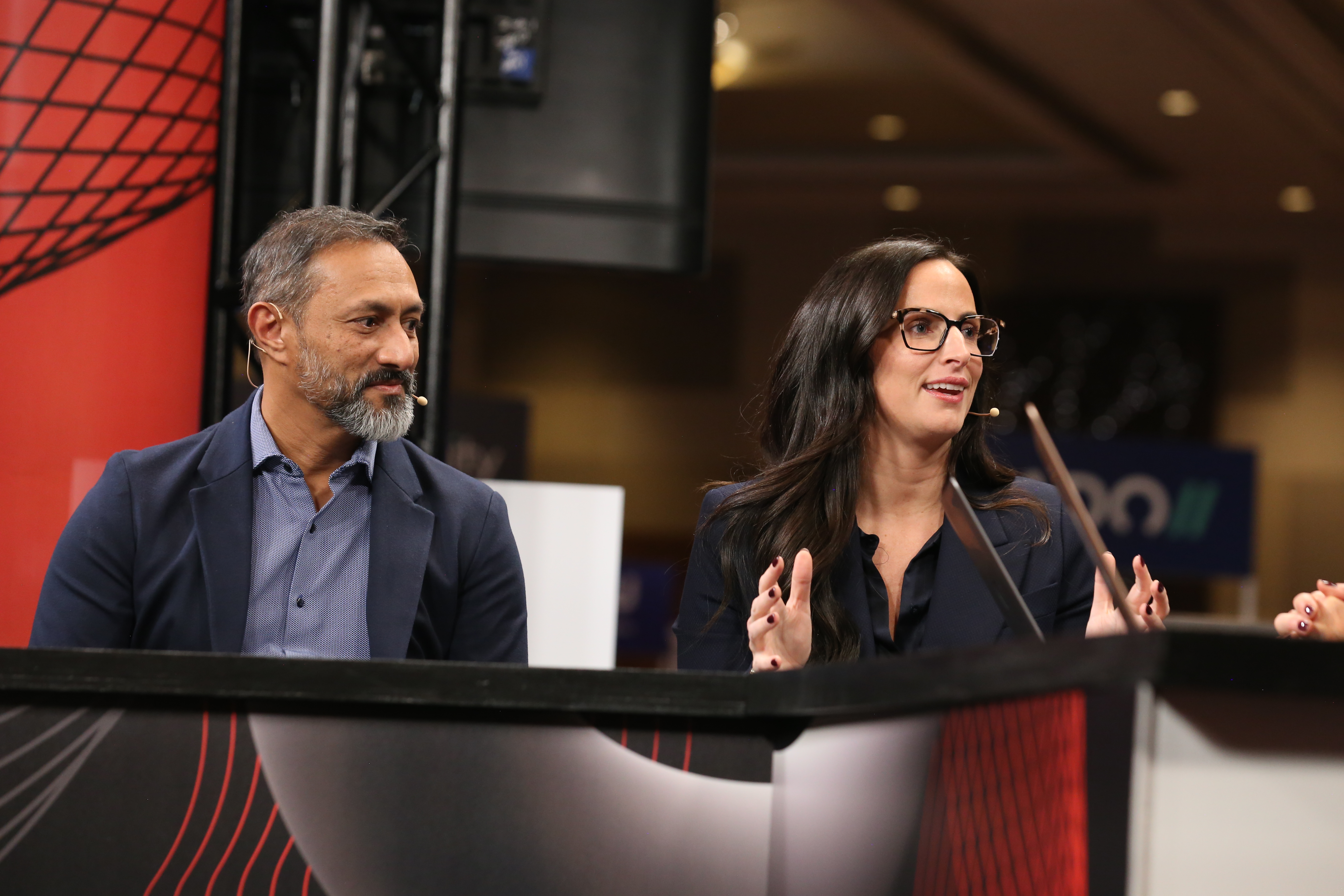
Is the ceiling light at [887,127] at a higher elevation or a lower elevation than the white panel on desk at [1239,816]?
higher

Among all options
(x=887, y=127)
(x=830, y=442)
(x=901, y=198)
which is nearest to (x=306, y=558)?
(x=830, y=442)

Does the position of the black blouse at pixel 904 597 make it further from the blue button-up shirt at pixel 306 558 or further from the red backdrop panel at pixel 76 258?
the red backdrop panel at pixel 76 258

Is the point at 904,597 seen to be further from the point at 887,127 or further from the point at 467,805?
the point at 887,127

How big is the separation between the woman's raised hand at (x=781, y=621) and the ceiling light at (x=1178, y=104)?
7302 millimetres

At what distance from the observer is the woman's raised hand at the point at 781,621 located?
1600 mm

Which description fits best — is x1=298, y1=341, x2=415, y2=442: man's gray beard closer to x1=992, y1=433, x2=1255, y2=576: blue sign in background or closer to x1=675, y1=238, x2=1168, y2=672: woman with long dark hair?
x1=675, y1=238, x2=1168, y2=672: woman with long dark hair

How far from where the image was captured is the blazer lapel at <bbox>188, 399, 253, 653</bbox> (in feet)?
5.75

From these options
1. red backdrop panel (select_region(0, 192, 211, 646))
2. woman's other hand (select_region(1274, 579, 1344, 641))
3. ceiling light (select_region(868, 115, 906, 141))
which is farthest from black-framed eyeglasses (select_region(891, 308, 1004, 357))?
ceiling light (select_region(868, 115, 906, 141))

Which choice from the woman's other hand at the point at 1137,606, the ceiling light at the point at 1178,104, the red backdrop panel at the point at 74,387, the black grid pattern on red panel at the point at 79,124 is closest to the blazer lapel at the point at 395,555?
the woman's other hand at the point at 1137,606

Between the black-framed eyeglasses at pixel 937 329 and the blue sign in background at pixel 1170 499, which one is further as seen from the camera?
the blue sign in background at pixel 1170 499

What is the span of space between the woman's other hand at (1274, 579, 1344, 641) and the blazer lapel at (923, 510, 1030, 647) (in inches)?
16.1

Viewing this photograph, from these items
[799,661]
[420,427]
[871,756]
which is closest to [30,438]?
[420,427]

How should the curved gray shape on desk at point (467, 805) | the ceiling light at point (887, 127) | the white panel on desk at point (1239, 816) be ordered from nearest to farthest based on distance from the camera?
the white panel on desk at point (1239, 816) < the curved gray shape on desk at point (467, 805) < the ceiling light at point (887, 127)

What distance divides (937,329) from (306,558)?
0.97 m
